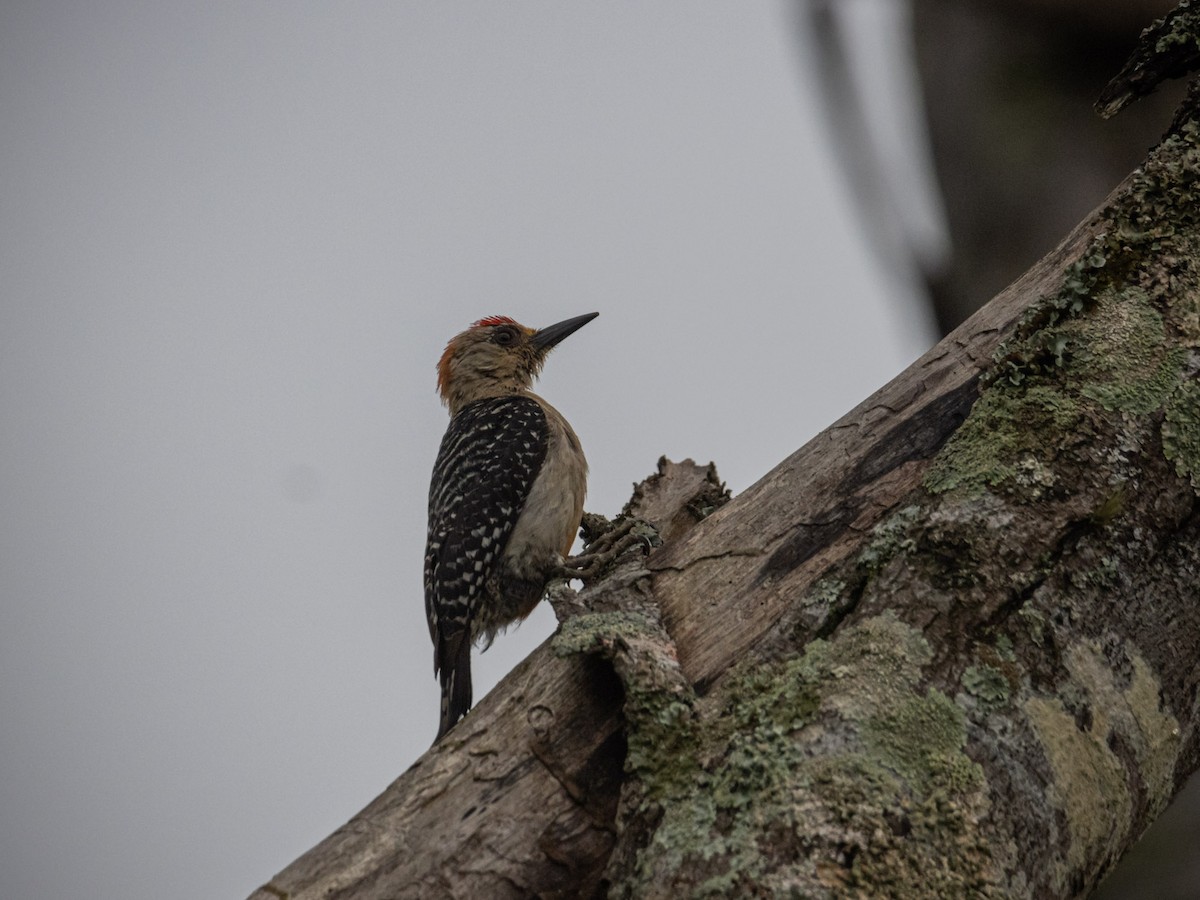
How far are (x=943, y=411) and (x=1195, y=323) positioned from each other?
57cm

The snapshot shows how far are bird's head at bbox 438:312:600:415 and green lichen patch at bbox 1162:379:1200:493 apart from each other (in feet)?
16.9

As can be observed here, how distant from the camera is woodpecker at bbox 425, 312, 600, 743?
5566 millimetres

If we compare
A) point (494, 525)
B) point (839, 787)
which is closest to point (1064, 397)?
point (839, 787)

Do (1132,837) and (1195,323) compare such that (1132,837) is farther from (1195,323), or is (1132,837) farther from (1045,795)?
(1195,323)

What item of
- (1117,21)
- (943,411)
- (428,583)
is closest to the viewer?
(943,411)

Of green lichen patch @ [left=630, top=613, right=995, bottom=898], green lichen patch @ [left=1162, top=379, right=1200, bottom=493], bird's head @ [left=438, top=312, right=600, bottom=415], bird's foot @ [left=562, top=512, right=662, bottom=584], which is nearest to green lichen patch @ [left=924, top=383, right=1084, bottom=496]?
green lichen patch @ [left=1162, top=379, right=1200, bottom=493]

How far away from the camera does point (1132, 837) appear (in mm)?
2055

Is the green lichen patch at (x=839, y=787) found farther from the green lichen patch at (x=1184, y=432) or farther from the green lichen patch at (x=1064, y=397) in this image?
the green lichen patch at (x=1184, y=432)

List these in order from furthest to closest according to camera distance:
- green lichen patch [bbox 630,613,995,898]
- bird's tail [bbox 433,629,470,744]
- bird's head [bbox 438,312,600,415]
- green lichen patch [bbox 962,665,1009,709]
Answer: bird's head [bbox 438,312,600,415]
bird's tail [bbox 433,629,470,744]
green lichen patch [bbox 962,665,1009,709]
green lichen patch [bbox 630,613,995,898]

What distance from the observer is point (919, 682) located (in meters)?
1.93

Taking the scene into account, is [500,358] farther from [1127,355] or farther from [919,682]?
[919,682]

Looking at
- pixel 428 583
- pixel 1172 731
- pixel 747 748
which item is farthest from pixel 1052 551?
pixel 428 583

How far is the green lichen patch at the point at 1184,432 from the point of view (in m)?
2.10

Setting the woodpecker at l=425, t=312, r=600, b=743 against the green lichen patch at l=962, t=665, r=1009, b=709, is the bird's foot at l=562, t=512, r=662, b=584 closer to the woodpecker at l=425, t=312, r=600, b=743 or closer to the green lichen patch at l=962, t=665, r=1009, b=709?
the woodpecker at l=425, t=312, r=600, b=743
